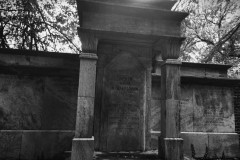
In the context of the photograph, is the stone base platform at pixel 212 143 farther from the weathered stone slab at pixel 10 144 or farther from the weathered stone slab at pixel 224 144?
the weathered stone slab at pixel 10 144

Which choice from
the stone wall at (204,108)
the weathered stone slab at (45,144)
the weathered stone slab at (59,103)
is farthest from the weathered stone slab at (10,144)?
the stone wall at (204,108)

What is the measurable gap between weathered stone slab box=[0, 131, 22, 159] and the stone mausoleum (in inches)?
1.0

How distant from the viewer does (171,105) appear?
473 centimetres

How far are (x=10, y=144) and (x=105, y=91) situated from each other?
317 centimetres

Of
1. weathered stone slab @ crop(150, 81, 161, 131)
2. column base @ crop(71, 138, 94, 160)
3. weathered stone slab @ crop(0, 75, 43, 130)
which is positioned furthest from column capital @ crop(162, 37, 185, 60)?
weathered stone slab @ crop(0, 75, 43, 130)

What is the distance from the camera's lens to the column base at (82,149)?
13.2 feet

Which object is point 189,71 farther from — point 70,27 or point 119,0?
point 70,27

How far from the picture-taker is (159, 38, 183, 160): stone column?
453cm

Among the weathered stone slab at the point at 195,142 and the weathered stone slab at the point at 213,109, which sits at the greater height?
the weathered stone slab at the point at 213,109

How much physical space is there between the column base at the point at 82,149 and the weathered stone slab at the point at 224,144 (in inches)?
186

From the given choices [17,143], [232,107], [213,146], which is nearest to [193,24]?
[232,107]

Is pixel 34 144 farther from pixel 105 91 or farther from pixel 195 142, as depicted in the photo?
pixel 195 142

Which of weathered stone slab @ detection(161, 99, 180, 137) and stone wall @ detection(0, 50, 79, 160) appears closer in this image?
weathered stone slab @ detection(161, 99, 180, 137)

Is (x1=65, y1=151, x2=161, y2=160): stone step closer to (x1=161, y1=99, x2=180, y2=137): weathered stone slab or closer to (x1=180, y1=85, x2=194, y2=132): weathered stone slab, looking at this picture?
(x1=161, y1=99, x2=180, y2=137): weathered stone slab
